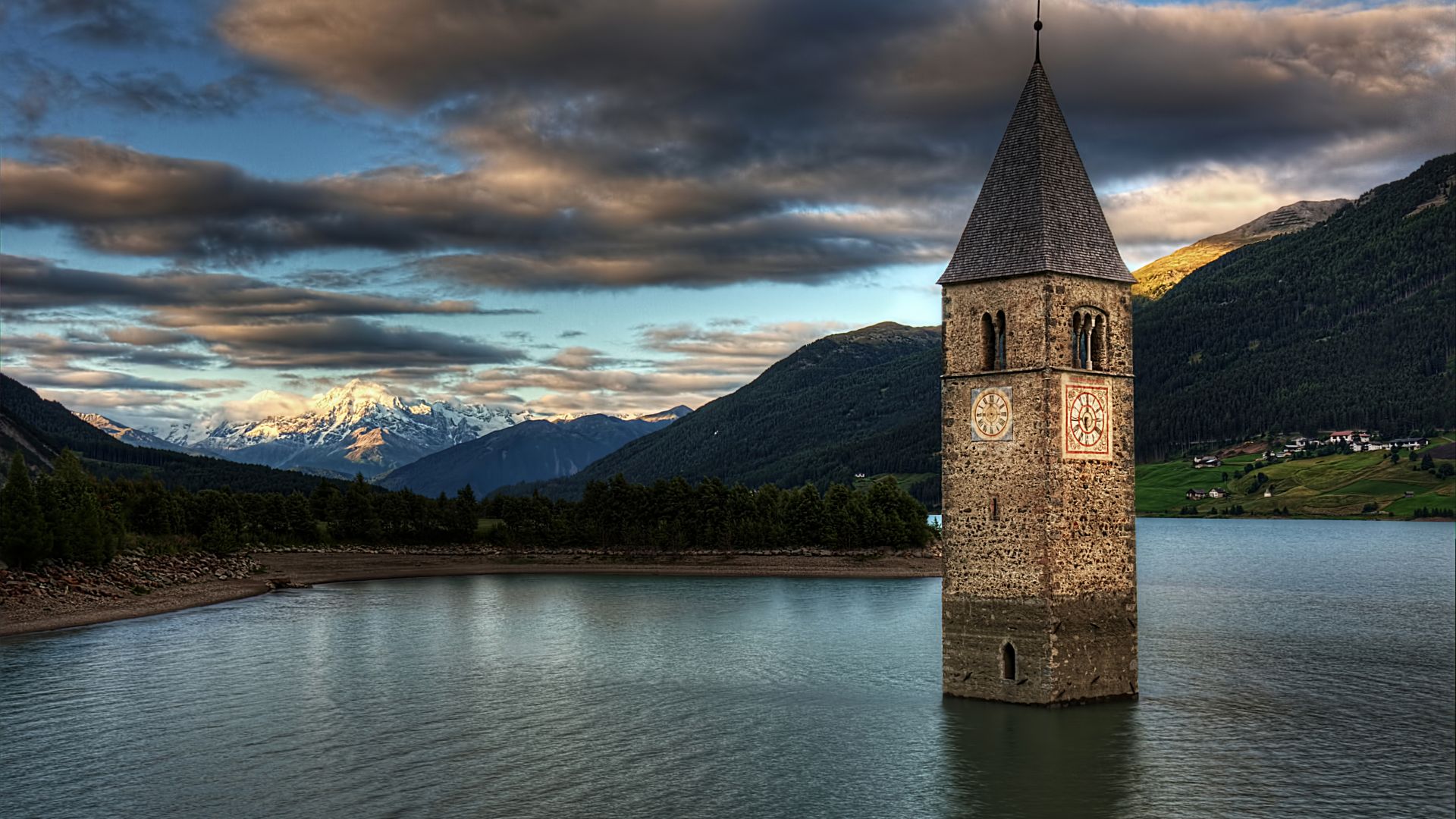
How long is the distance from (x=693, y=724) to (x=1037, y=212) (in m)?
25.2

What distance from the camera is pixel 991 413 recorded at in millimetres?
48531

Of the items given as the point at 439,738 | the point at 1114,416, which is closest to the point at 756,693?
the point at 439,738

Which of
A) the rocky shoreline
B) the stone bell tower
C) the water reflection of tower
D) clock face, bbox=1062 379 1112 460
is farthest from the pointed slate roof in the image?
the rocky shoreline

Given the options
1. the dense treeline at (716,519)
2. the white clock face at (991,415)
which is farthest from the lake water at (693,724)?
the dense treeline at (716,519)

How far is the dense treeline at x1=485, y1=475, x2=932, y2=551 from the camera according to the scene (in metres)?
160

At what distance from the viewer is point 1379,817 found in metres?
37.0

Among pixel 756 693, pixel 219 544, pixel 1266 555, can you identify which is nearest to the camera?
pixel 756 693

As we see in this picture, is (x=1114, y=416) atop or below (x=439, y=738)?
atop

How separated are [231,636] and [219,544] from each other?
2806 inches

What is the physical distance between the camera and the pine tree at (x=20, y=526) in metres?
101

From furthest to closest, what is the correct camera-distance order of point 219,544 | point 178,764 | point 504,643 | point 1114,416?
point 219,544, point 504,643, point 1114,416, point 178,764

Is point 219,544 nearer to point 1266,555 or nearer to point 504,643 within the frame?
point 504,643

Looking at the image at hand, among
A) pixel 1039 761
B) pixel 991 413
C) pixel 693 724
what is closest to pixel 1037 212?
pixel 991 413

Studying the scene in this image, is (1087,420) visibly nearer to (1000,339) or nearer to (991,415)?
(991,415)
